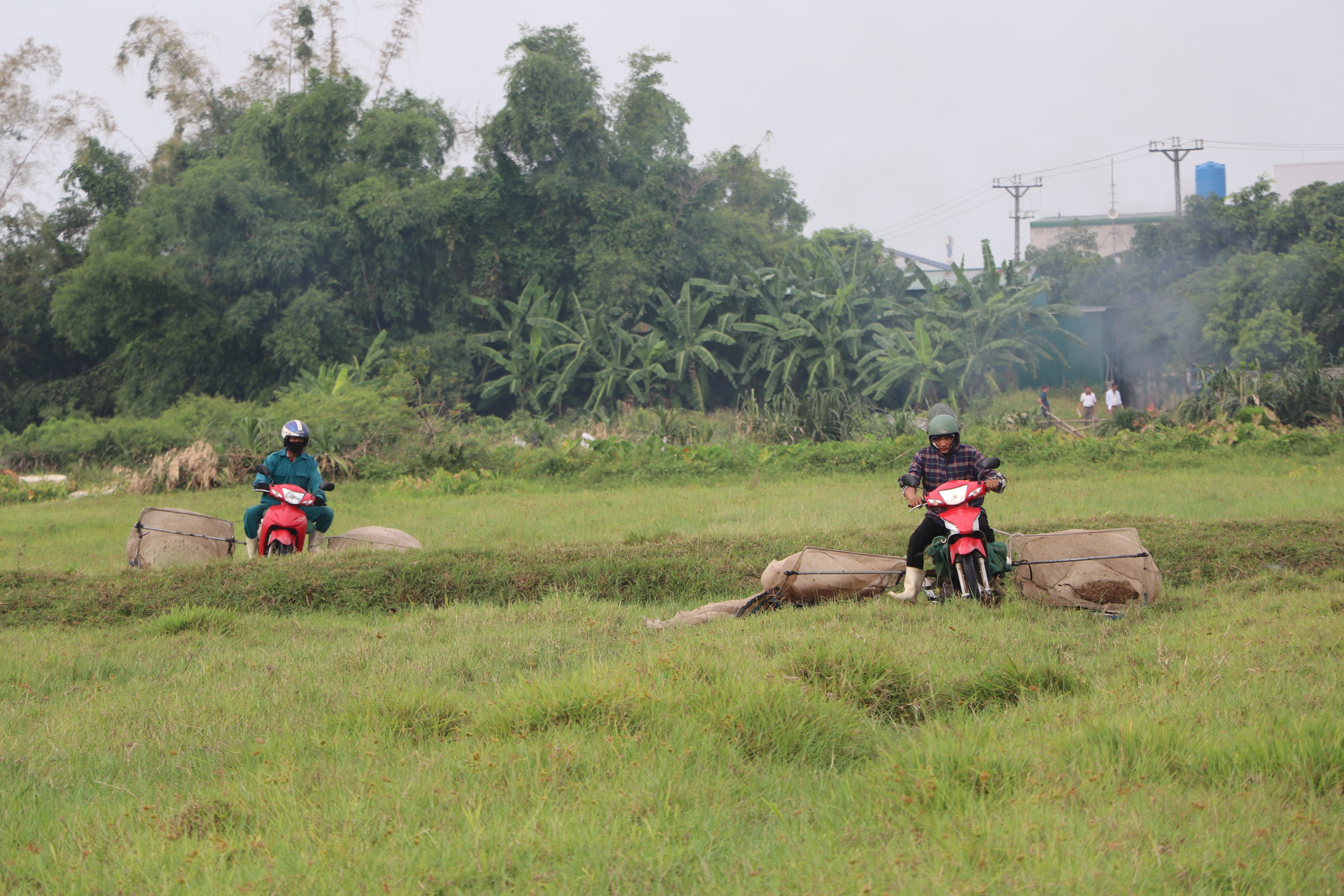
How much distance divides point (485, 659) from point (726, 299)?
2762 cm

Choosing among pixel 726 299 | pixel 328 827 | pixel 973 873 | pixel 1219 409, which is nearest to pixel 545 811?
pixel 328 827

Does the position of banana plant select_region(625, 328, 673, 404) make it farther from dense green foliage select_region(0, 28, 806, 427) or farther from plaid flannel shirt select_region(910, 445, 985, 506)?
plaid flannel shirt select_region(910, 445, 985, 506)

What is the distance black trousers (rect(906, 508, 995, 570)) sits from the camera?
23.2 ft

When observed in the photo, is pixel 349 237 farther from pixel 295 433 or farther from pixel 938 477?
pixel 938 477

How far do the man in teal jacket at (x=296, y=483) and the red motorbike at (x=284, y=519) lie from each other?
72 mm

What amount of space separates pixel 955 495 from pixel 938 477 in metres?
0.54

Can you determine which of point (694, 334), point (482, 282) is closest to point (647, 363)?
point (694, 334)

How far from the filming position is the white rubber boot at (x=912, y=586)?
7023 millimetres

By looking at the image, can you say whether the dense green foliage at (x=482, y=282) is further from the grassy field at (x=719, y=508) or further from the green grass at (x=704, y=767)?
the green grass at (x=704, y=767)

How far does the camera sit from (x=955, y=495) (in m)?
7.00

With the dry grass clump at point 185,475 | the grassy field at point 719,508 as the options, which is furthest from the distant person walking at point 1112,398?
the dry grass clump at point 185,475

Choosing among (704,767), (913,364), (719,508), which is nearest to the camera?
(704,767)

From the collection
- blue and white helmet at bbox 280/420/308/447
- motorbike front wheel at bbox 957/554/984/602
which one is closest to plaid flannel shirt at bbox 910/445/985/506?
motorbike front wheel at bbox 957/554/984/602

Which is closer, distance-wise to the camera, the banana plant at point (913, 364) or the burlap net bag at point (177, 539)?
the burlap net bag at point (177, 539)
